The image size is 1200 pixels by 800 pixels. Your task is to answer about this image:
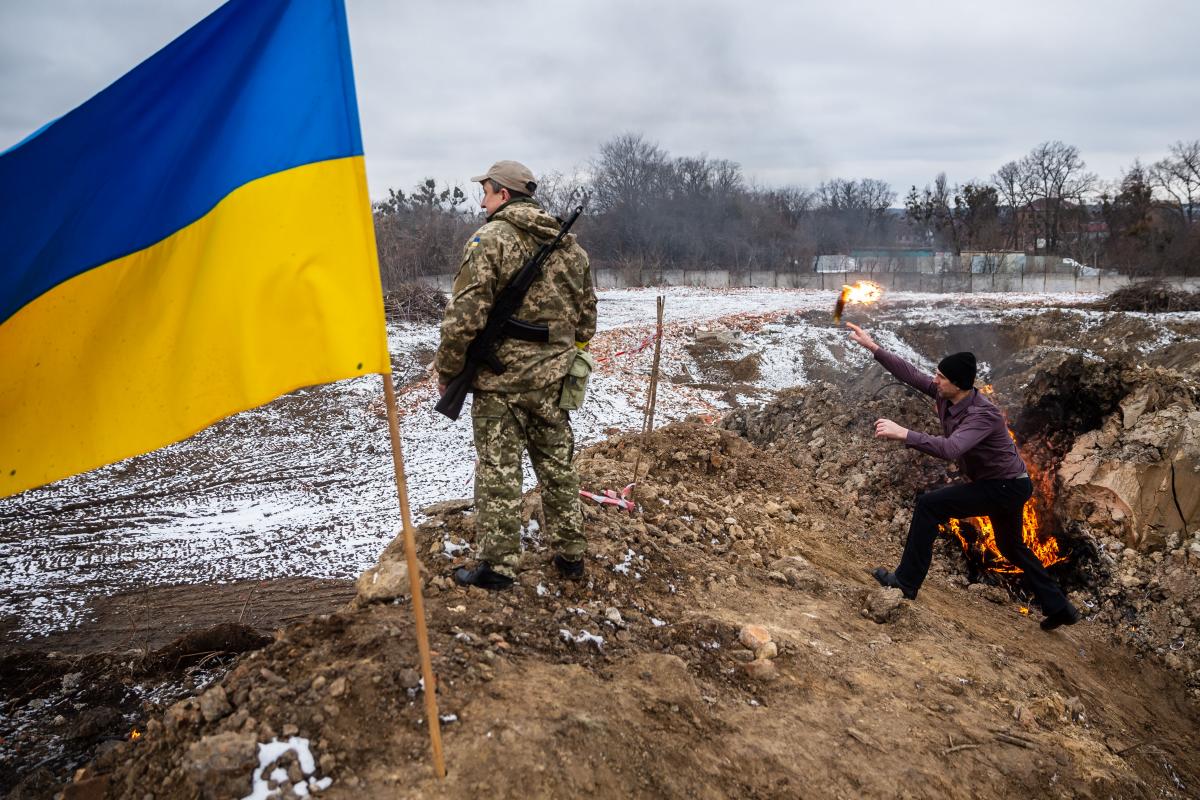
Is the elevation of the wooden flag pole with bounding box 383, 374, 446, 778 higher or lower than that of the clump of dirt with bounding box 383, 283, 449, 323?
lower

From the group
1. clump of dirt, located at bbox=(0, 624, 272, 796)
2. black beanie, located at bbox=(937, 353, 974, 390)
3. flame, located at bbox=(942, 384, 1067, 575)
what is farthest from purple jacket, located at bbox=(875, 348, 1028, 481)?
clump of dirt, located at bbox=(0, 624, 272, 796)

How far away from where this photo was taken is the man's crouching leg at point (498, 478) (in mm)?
3750

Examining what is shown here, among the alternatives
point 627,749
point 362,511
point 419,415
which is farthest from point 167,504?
point 627,749

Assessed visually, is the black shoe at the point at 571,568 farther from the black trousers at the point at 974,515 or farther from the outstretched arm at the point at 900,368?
the outstretched arm at the point at 900,368

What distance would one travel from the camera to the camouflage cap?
3.78 meters

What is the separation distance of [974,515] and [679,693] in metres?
2.62

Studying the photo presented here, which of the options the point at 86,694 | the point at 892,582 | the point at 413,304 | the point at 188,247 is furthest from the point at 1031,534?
the point at 413,304

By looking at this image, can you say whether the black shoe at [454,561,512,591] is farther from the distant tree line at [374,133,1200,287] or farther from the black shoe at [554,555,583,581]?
the distant tree line at [374,133,1200,287]

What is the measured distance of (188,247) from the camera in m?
2.45

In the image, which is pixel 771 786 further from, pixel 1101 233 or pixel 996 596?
pixel 1101 233

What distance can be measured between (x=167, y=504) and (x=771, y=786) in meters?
8.03

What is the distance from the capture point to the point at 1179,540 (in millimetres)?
5770

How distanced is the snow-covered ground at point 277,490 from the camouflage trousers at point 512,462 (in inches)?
132

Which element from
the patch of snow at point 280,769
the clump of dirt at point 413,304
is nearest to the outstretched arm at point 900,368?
the patch of snow at point 280,769
